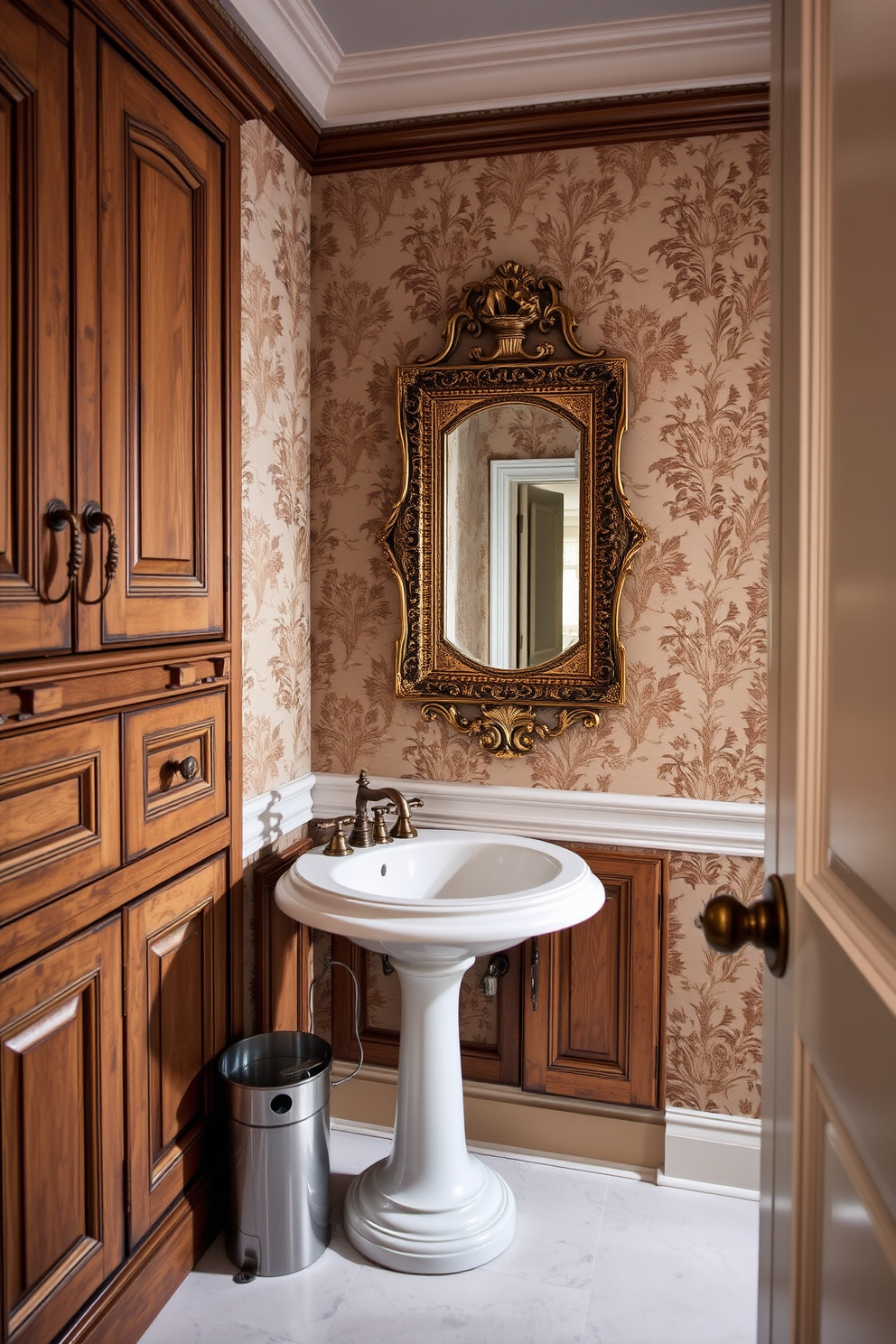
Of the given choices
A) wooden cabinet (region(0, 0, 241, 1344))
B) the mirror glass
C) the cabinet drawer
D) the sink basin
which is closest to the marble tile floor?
wooden cabinet (region(0, 0, 241, 1344))

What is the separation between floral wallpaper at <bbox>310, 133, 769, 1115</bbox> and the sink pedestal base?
567 millimetres

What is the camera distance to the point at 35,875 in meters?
1.40

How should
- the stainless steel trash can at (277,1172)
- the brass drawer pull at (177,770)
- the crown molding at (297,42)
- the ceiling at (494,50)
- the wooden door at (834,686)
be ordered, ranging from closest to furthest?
the wooden door at (834,686)
the brass drawer pull at (177,770)
the stainless steel trash can at (277,1172)
the crown molding at (297,42)
the ceiling at (494,50)

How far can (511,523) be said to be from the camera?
93.0 inches

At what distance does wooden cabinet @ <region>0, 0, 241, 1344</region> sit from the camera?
1.36 meters

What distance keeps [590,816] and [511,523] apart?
2.38ft

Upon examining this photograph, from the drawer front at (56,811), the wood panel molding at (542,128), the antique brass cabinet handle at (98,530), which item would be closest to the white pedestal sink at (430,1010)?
the drawer front at (56,811)

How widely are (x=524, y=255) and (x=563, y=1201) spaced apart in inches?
85.7

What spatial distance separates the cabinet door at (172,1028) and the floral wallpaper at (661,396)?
445 mm

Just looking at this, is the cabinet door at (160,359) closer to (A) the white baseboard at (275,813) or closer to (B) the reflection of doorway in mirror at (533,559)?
(A) the white baseboard at (275,813)

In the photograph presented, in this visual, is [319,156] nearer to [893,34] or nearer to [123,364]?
[123,364]

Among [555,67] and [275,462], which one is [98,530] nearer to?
[275,462]

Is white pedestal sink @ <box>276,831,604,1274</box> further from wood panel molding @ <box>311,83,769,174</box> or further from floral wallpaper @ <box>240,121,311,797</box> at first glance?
wood panel molding @ <box>311,83,769,174</box>

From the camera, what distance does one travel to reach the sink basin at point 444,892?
1801 millimetres
